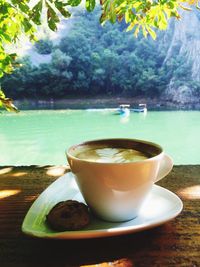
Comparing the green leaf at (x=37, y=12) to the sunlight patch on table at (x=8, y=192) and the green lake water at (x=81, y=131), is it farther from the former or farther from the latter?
the green lake water at (x=81, y=131)

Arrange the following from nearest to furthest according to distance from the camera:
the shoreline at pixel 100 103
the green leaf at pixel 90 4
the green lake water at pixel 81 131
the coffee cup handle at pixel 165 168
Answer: the coffee cup handle at pixel 165 168 → the green leaf at pixel 90 4 → the green lake water at pixel 81 131 → the shoreline at pixel 100 103

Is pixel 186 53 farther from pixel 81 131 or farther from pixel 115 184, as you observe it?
pixel 115 184

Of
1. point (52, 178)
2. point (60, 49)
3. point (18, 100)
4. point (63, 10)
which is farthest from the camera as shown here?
point (60, 49)

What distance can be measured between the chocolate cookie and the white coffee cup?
0.02m

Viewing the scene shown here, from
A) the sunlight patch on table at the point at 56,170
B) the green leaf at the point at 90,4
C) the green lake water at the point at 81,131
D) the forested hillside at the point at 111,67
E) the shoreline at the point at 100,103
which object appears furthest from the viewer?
the forested hillside at the point at 111,67

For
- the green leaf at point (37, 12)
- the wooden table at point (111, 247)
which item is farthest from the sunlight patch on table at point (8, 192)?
the green leaf at point (37, 12)

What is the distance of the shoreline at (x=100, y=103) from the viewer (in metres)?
14.9

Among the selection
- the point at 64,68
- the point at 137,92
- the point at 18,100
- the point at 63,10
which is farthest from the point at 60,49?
the point at 63,10

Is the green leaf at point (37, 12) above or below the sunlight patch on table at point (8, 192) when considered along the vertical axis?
above

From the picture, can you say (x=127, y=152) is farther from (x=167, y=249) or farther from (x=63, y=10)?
(x=63, y=10)

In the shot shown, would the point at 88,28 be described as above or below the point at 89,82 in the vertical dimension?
above

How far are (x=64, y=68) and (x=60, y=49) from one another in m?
1.56

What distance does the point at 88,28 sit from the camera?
712 inches

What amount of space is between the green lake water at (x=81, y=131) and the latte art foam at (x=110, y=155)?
7.00 metres
